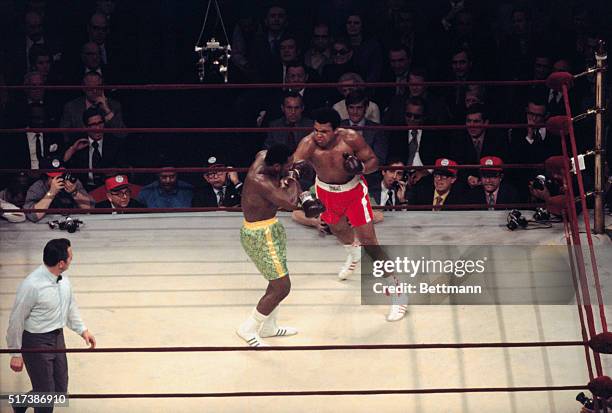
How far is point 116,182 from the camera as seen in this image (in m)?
6.76

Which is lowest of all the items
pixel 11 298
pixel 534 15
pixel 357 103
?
pixel 11 298

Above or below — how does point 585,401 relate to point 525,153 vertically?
below

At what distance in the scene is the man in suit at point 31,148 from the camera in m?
7.12

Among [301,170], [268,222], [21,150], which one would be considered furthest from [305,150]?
[21,150]

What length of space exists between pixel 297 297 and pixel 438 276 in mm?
741

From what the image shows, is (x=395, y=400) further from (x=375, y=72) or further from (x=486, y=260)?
(x=375, y=72)

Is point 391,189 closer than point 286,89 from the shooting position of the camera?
Yes

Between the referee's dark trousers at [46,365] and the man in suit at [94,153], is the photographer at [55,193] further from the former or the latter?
the referee's dark trousers at [46,365]

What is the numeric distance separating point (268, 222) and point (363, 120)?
1944mm

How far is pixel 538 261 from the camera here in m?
Answer: 5.85

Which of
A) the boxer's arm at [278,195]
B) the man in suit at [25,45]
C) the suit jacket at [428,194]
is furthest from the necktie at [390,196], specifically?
the man in suit at [25,45]

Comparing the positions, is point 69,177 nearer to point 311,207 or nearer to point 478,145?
point 311,207

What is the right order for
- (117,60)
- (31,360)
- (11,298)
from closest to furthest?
1. (31,360)
2. (11,298)
3. (117,60)

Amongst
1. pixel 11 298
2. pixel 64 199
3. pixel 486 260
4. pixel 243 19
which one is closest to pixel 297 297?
pixel 486 260
